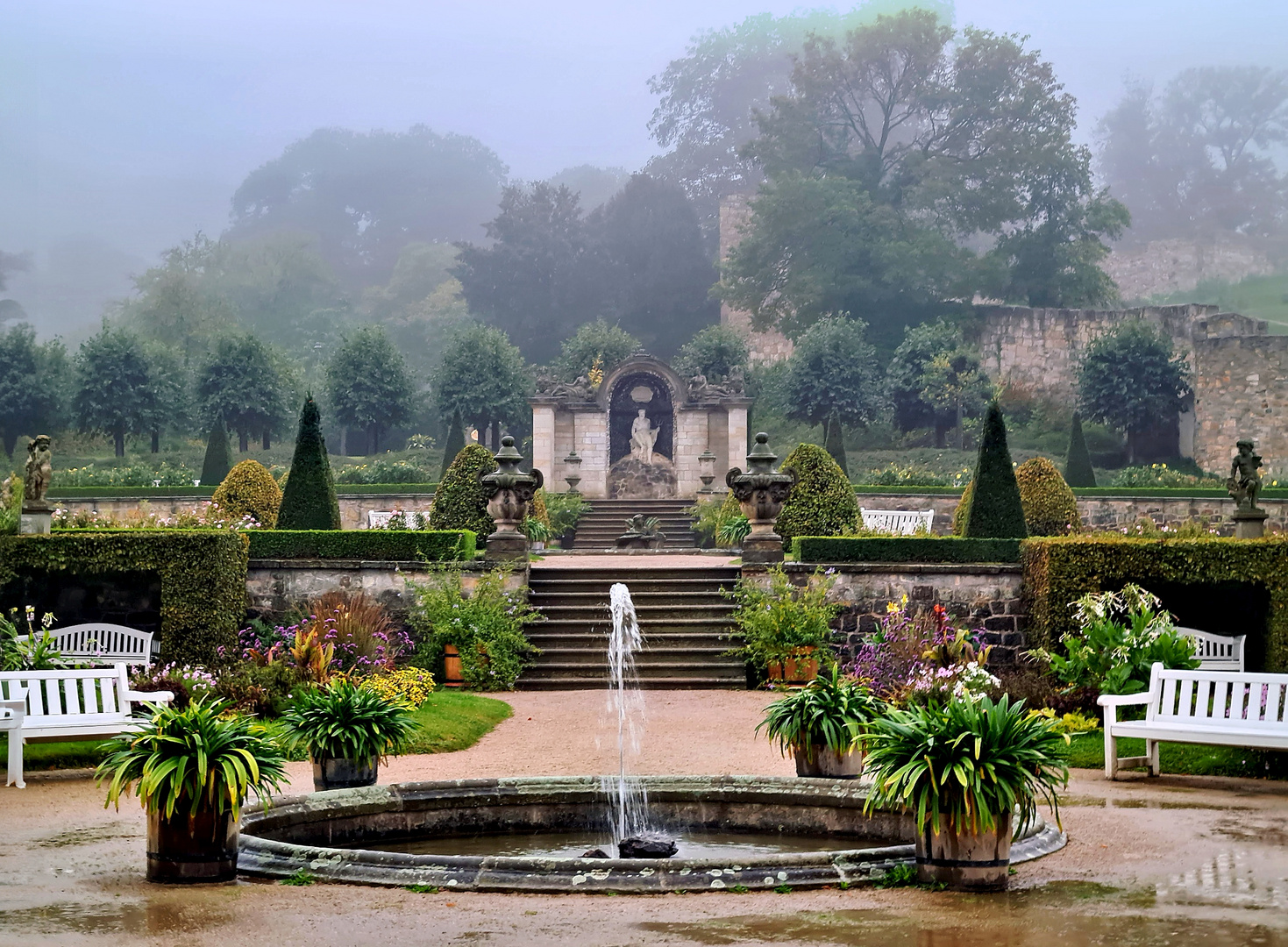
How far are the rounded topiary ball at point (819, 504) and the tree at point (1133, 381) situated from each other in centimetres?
2204

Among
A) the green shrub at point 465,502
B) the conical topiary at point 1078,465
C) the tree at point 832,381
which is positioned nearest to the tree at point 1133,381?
the tree at point 832,381

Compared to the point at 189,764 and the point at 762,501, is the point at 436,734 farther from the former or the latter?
the point at 762,501

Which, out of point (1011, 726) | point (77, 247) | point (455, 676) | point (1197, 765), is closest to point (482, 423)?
point (455, 676)

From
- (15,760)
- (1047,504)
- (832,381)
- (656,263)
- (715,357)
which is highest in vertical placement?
(656,263)

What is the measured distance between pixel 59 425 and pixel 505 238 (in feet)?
76.7

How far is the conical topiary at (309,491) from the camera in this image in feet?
57.3

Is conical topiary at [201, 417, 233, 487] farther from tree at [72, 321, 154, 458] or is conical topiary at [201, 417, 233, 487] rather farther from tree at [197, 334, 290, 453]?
tree at [197, 334, 290, 453]

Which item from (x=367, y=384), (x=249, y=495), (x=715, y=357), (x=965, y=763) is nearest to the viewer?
(x=965, y=763)

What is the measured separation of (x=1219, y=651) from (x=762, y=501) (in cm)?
522

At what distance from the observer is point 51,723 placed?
9.43m

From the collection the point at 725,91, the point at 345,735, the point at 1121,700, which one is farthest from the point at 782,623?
the point at 725,91

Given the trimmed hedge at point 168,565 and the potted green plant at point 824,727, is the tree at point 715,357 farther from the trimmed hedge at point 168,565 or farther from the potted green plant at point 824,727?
the potted green plant at point 824,727

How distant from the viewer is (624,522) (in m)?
30.3

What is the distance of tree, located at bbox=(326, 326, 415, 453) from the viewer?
43031mm
